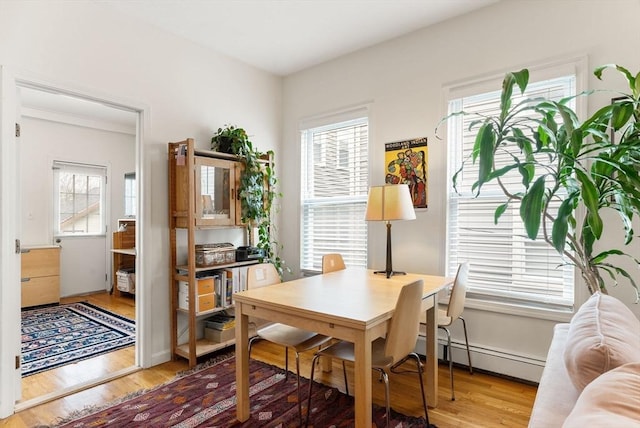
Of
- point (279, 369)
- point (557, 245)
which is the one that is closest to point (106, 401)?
point (279, 369)

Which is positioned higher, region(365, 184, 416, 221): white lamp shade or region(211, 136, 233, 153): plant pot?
region(211, 136, 233, 153): plant pot

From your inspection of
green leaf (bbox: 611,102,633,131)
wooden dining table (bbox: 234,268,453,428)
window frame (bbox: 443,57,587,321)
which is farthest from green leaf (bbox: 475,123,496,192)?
window frame (bbox: 443,57,587,321)

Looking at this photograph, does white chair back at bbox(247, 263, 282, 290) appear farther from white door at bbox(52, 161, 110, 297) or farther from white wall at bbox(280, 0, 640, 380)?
white door at bbox(52, 161, 110, 297)

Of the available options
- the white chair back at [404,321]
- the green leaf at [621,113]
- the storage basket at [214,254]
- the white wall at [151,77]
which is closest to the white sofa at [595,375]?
the white chair back at [404,321]

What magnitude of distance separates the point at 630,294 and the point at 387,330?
1.71m

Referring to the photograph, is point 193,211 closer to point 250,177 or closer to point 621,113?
point 250,177

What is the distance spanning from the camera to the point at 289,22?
2.99 metres

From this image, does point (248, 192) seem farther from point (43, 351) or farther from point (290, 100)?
point (43, 351)

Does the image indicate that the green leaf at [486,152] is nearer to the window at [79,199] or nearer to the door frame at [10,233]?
the door frame at [10,233]

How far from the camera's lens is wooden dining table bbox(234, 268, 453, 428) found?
1628 millimetres

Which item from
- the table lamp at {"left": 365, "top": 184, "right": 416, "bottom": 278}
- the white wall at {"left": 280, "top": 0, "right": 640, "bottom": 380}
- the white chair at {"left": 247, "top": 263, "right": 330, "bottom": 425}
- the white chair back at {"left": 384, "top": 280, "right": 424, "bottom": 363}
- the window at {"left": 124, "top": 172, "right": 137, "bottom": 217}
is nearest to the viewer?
Answer: the white chair back at {"left": 384, "top": 280, "right": 424, "bottom": 363}

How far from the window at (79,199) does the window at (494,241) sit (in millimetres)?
5355

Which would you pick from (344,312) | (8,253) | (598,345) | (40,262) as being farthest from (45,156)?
(598,345)

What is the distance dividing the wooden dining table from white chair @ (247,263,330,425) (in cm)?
22
